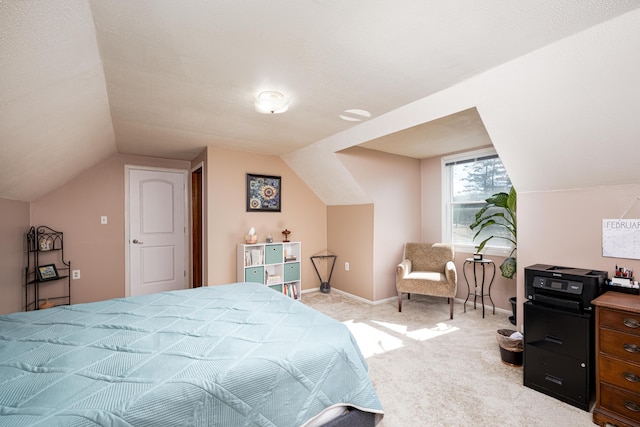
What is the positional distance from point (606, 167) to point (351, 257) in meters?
3.09

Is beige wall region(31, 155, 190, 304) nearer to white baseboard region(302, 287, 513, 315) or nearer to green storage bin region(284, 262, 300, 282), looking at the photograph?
green storage bin region(284, 262, 300, 282)

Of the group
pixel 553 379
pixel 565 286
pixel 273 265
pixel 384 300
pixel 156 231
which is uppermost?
pixel 156 231

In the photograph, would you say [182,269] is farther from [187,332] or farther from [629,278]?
[629,278]

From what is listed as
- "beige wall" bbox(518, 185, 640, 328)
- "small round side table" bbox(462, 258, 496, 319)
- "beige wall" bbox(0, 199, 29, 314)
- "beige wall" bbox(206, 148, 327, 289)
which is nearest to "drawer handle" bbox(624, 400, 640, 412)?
"beige wall" bbox(518, 185, 640, 328)

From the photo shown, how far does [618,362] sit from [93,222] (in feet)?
17.9

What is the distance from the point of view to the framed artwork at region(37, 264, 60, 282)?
11.2 ft

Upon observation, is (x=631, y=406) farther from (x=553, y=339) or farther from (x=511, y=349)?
(x=511, y=349)

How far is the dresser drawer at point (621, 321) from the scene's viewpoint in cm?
167

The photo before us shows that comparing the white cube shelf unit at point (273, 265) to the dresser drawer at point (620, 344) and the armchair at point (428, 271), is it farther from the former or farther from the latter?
the dresser drawer at point (620, 344)

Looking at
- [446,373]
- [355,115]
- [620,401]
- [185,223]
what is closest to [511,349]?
[446,373]

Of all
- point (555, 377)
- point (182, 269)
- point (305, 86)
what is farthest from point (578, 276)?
point (182, 269)

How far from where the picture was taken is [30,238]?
3.42 meters

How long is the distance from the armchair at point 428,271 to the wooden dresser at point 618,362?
5.38 ft

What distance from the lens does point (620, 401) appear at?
1.69 meters
